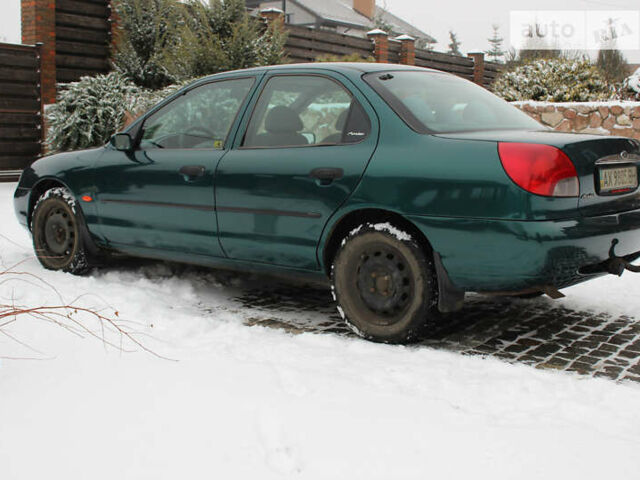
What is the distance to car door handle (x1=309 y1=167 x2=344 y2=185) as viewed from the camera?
4168 mm

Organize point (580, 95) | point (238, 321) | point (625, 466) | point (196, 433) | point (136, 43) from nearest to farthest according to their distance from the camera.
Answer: point (625, 466) → point (196, 433) → point (238, 321) → point (580, 95) → point (136, 43)

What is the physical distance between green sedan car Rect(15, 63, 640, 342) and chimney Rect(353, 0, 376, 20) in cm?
4899

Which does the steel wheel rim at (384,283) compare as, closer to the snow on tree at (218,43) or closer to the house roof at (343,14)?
the snow on tree at (218,43)

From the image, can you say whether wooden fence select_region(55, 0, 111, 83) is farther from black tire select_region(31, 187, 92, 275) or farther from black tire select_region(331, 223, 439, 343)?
black tire select_region(331, 223, 439, 343)

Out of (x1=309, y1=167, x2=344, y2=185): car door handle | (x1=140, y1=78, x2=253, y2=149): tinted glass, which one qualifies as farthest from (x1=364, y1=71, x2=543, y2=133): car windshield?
(x1=140, y1=78, x2=253, y2=149): tinted glass

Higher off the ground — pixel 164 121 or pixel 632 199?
pixel 164 121

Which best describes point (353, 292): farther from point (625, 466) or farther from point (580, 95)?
point (580, 95)

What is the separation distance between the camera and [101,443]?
2.72 metres

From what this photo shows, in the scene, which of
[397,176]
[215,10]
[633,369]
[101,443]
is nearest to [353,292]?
[397,176]

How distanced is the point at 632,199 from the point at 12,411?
332cm

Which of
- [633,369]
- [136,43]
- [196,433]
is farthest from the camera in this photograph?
[136,43]

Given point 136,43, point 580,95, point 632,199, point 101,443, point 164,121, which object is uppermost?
point 136,43

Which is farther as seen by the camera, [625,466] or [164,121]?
[164,121]

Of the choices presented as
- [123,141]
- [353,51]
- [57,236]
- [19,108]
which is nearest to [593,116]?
[123,141]
